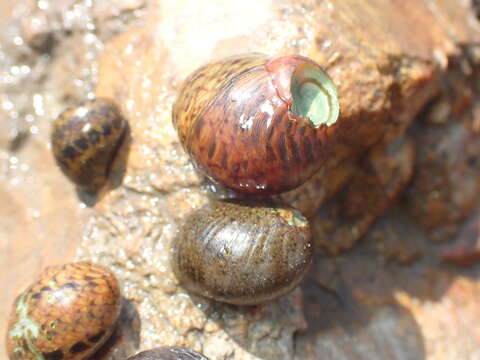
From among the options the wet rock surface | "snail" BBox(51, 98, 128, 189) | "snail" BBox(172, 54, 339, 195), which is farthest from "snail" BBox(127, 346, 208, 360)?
"snail" BBox(51, 98, 128, 189)

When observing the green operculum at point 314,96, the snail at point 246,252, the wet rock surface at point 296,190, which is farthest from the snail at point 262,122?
the wet rock surface at point 296,190

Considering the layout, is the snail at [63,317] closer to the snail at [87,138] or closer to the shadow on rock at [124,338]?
the shadow on rock at [124,338]

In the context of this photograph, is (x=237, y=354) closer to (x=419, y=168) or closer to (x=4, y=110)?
(x=419, y=168)

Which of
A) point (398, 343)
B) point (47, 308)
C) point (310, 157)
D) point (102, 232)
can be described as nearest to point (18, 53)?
point (102, 232)

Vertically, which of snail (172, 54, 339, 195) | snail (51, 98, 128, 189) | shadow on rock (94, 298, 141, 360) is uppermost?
snail (172, 54, 339, 195)

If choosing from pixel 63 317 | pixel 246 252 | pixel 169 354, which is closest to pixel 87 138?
pixel 63 317

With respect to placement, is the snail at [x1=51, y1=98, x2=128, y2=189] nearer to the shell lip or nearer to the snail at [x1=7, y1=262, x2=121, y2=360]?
the snail at [x1=7, y1=262, x2=121, y2=360]
